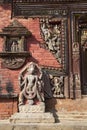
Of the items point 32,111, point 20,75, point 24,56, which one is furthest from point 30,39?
point 32,111

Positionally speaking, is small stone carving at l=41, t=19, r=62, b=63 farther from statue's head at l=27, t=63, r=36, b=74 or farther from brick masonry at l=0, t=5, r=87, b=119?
statue's head at l=27, t=63, r=36, b=74

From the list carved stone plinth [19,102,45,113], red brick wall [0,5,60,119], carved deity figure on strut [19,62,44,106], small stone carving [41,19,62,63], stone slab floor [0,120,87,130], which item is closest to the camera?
stone slab floor [0,120,87,130]

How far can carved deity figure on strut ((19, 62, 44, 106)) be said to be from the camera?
265 inches

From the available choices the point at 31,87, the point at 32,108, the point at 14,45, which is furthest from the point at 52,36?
the point at 32,108

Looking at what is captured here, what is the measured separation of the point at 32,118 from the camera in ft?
21.1

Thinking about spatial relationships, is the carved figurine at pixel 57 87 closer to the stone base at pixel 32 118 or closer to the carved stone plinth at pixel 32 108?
the carved stone plinth at pixel 32 108

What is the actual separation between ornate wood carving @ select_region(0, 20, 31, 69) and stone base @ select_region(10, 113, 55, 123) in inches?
45.2

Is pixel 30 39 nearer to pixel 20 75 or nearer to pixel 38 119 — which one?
pixel 20 75

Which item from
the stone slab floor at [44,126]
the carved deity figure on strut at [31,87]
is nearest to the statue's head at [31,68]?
the carved deity figure on strut at [31,87]

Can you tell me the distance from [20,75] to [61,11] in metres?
1.86

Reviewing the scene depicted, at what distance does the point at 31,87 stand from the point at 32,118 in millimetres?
701

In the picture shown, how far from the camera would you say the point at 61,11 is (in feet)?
24.5

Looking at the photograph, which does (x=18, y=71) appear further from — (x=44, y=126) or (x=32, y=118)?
(x=44, y=126)

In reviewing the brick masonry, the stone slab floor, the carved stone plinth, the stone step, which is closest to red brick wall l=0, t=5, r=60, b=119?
the brick masonry
